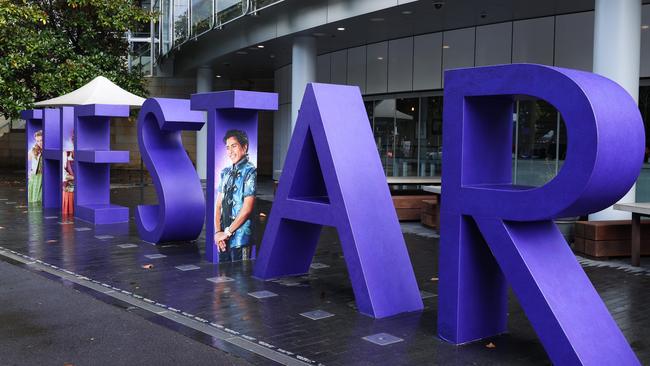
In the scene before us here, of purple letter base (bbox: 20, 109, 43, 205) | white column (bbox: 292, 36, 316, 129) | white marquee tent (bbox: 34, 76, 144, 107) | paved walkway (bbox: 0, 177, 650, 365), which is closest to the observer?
paved walkway (bbox: 0, 177, 650, 365)

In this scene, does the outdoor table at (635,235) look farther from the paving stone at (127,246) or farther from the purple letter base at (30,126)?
the purple letter base at (30,126)

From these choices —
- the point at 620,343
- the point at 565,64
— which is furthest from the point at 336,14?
the point at 620,343

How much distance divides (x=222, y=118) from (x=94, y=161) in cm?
514

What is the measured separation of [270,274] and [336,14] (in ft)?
28.5

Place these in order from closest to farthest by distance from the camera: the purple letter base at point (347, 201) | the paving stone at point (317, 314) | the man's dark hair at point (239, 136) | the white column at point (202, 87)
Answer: the paving stone at point (317, 314) → the purple letter base at point (347, 201) → the man's dark hair at point (239, 136) → the white column at point (202, 87)

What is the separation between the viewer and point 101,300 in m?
7.21

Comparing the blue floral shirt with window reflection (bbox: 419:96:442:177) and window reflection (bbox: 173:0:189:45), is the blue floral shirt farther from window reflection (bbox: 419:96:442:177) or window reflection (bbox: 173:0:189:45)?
window reflection (bbox: 173:0:189:45)

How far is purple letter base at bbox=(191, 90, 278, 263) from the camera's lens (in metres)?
9.00

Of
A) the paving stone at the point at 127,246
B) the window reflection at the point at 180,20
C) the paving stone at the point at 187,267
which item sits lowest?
the paving stone at the point at 187,267

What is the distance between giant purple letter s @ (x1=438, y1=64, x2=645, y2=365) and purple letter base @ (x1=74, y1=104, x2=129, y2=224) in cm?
900

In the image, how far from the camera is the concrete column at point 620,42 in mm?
10523

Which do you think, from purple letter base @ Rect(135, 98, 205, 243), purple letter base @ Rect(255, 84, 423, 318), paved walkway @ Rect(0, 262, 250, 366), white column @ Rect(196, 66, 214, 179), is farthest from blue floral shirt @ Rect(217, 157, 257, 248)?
white column @ Rect(196, 66, 214, 179)

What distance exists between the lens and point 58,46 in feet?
67.0

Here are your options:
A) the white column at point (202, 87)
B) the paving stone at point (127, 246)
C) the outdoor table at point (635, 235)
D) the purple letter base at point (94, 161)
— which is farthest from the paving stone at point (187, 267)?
the white column at point (202, 87)
